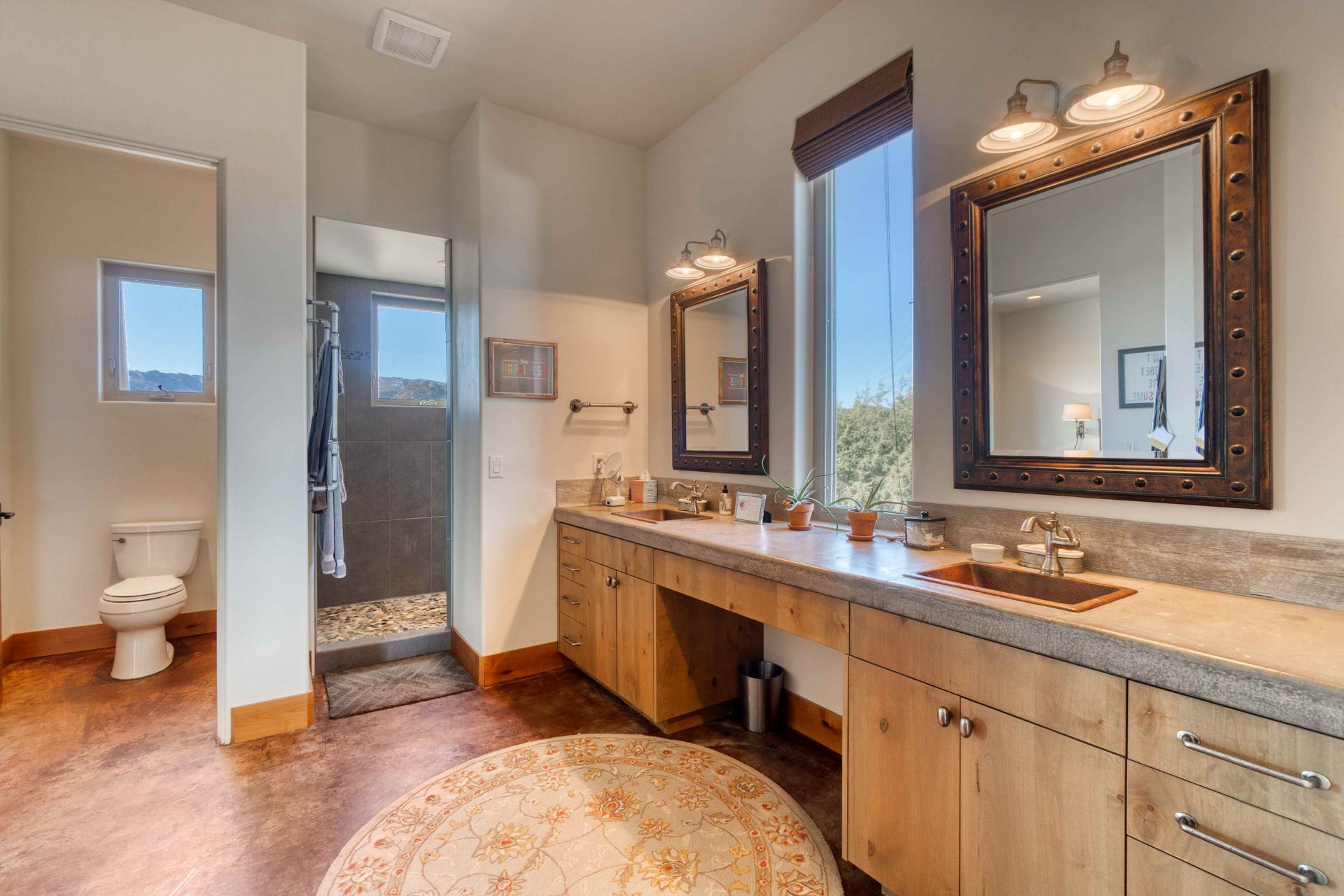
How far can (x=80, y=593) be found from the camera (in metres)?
3.40

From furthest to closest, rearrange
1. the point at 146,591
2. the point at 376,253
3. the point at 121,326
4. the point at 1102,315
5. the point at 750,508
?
the point at 376,253
the point at 121,326
the point at 146,591
the point at 750,508
the point at 1102,315

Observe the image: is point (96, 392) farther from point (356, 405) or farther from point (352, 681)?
point (352, 681)

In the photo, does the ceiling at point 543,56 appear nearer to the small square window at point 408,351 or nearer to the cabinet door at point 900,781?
the small square window at point 408,351

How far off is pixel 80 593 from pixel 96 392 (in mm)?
1124

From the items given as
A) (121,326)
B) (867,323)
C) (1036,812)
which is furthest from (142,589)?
(1036,812)

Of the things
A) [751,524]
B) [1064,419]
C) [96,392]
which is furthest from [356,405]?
[1064,419]

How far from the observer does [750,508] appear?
8.66 ft

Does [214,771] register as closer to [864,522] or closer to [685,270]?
[864,522]

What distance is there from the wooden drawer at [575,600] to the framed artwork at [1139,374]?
213cm

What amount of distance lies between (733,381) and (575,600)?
1.35m

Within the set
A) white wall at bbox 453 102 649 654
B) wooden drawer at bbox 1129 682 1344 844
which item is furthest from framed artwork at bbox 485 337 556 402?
wooden drawer at bbox 1129 682 1344 844

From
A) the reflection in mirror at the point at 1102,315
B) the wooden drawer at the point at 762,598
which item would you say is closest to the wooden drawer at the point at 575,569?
the wooden drawer at the point at 762,598

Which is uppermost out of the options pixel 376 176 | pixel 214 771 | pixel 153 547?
pixel 376 176

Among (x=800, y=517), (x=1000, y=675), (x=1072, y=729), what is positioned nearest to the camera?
(x=1072, y=729)
